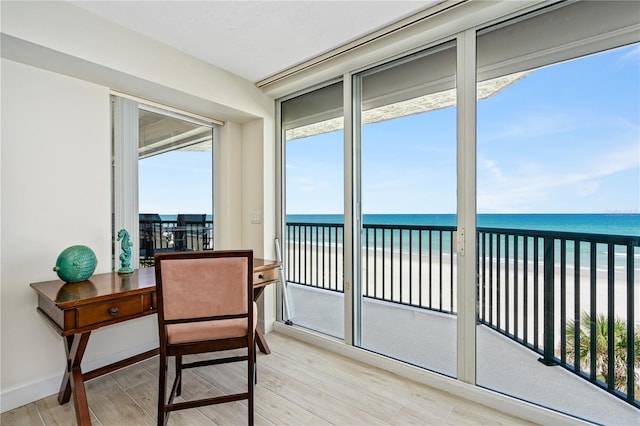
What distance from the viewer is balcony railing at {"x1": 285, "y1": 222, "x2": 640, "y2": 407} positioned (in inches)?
62.7

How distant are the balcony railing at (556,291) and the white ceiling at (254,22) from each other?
1513 millimetres

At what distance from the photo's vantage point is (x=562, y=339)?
1786 mm

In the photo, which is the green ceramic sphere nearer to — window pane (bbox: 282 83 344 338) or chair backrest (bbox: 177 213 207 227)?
chair backrest (bbox: 177 213 207 227)

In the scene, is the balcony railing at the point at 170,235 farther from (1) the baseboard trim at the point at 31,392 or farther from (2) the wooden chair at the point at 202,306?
(2) the wooden chair at the point at 202,306

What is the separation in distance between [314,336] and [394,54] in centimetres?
250

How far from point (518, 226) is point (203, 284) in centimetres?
194

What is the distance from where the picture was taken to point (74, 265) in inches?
73.2

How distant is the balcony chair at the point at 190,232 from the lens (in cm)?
292

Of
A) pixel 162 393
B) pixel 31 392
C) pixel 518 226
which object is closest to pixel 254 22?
pixel 518 226

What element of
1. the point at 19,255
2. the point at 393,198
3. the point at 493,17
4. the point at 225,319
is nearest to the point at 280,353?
the point at 225,319

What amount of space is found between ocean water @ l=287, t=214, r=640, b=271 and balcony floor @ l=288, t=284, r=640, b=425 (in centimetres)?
56

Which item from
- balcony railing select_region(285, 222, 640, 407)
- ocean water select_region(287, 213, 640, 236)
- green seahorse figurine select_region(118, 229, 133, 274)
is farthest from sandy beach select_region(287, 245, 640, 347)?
green seahorse figurine select_region(118, 229, 133, 274)

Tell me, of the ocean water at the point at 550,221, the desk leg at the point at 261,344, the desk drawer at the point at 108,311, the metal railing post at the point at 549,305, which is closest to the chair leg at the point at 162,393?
the desk drawer at the point at 108,311

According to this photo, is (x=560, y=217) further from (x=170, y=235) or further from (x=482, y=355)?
(x=170, y=235)
